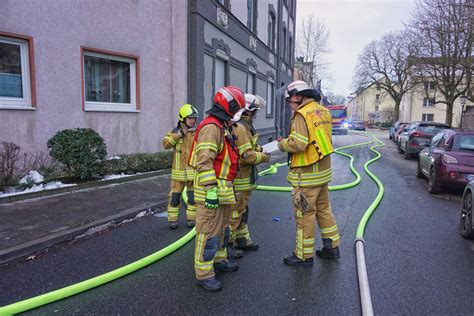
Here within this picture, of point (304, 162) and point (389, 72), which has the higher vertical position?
point (389, 72)

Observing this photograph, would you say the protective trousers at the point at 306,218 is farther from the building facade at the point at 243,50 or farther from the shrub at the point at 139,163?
the building facade at the point at 243,50

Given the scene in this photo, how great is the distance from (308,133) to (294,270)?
1440 millimetres

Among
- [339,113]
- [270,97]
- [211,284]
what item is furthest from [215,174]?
[339,113]

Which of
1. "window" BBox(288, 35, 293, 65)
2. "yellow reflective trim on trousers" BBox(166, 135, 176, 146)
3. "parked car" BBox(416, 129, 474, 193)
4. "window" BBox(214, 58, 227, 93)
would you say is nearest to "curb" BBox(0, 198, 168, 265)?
"yellow reflective trim on trousers" BBox(166, 135, 176, 146)

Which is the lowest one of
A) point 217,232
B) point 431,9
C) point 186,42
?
point 217,232

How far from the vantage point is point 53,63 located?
7.62m

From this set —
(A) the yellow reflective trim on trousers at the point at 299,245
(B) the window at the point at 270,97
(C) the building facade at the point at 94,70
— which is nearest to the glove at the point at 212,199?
(A) the yellow reflective trim on trousers at the point at 299,245

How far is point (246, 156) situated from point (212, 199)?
882mm

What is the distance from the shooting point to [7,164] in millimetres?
6301

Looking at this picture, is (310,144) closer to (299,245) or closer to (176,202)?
(299,245)

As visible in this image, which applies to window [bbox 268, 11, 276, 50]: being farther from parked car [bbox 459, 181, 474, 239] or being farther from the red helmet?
the red helmet

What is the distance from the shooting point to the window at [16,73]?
7.01 metres

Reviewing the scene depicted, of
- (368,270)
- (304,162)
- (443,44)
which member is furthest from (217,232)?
(443,44)

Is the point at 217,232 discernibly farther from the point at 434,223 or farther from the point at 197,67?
the point at 197,67
